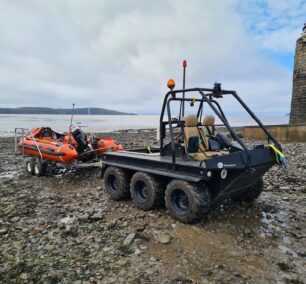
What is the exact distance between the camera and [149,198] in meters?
5.20

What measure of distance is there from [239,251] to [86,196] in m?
3.85

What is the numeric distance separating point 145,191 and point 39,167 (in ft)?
15.1

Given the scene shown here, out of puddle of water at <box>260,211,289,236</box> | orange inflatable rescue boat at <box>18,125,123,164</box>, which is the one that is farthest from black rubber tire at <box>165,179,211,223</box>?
orange inflatable rescue boat at <box>18,125,123,164</box>

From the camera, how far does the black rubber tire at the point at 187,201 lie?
4.38 metres

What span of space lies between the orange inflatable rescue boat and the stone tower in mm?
13570

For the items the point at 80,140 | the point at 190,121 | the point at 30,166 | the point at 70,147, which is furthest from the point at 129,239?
the point at 30,166

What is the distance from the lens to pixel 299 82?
1742cm

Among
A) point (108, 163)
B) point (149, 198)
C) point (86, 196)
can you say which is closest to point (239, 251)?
point (149, 198)

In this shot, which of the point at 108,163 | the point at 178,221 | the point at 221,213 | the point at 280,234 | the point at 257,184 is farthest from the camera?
the point at 108,163

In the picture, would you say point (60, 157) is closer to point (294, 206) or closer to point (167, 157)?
point (167, 157)

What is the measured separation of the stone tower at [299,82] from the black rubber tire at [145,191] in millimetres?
15197

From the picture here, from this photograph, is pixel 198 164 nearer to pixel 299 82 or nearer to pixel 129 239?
pixel 129 239

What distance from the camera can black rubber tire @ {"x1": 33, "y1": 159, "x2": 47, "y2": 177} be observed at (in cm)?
865

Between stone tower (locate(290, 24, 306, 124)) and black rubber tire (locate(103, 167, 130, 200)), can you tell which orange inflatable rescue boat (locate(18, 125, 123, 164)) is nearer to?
black rubber tire (locate(103, 167, 130, 200))
